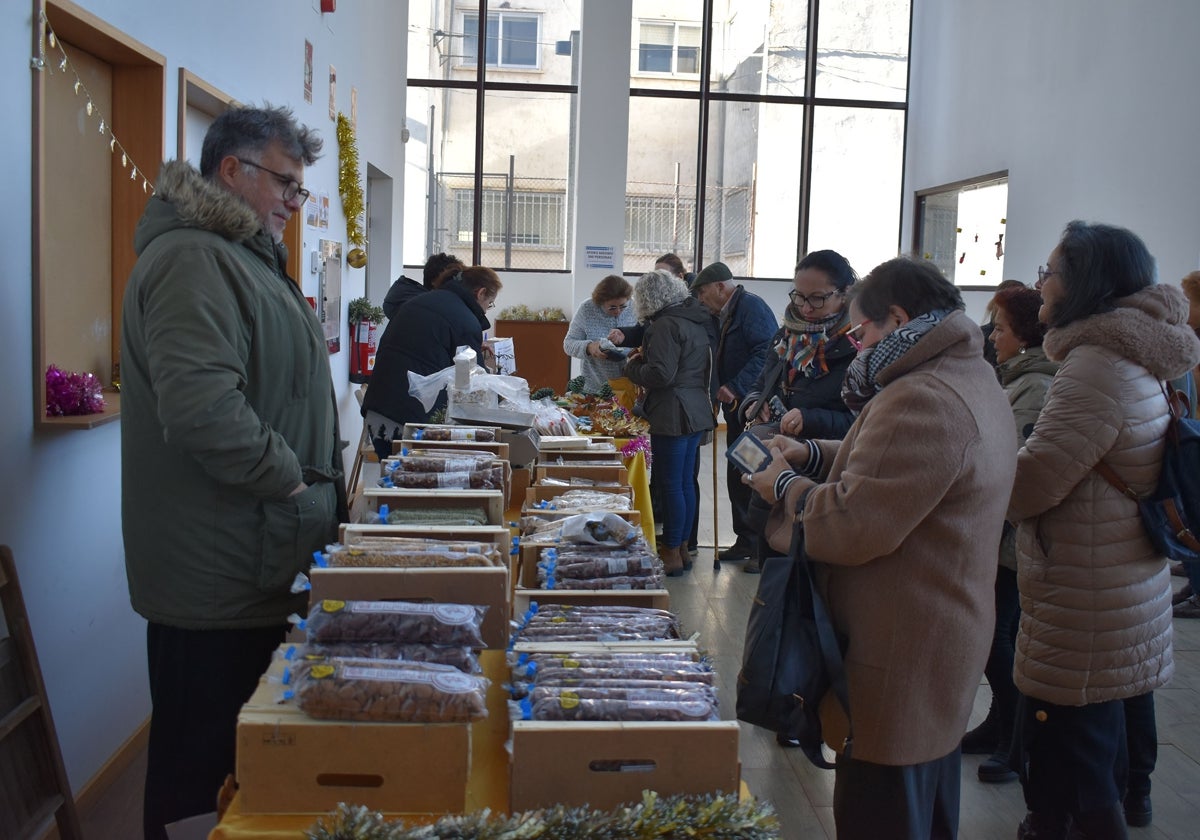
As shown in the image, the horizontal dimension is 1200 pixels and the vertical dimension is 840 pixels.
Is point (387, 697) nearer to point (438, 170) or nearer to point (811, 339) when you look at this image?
point (811, 339)

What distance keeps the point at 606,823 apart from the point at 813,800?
81.1 inches

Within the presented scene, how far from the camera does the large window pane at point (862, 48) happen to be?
1249cm

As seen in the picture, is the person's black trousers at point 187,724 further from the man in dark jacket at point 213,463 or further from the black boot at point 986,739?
the black boot at point 986,739

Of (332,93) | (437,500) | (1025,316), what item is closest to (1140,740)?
(1025,316)

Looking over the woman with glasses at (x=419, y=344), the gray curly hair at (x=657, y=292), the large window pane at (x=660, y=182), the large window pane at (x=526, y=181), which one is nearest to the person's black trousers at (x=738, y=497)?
the gray curly hair at (x=657, y=292)

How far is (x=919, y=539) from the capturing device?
6.53 feet

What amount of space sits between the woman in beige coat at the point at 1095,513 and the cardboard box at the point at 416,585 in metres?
1.36

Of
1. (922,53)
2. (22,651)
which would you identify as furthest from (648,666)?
(922,53)

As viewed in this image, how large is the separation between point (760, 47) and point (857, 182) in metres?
1.96

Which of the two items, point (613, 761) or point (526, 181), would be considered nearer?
A: point (613, 761)

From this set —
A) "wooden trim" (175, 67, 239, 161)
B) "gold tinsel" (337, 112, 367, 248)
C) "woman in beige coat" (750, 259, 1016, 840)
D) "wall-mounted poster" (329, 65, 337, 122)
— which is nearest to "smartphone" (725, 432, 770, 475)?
"woman in beige coat" (750, 259, 1016, 840)

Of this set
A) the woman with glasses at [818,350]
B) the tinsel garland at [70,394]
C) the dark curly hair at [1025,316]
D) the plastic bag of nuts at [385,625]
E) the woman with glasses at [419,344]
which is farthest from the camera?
the woman with glasses at [419,344]

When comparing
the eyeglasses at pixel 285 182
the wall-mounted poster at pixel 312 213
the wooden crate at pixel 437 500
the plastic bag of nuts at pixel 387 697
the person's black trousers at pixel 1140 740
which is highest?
the wall-mounted poster at pixel 312 213

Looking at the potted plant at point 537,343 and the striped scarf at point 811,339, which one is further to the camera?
the potted plant at point 537,343
